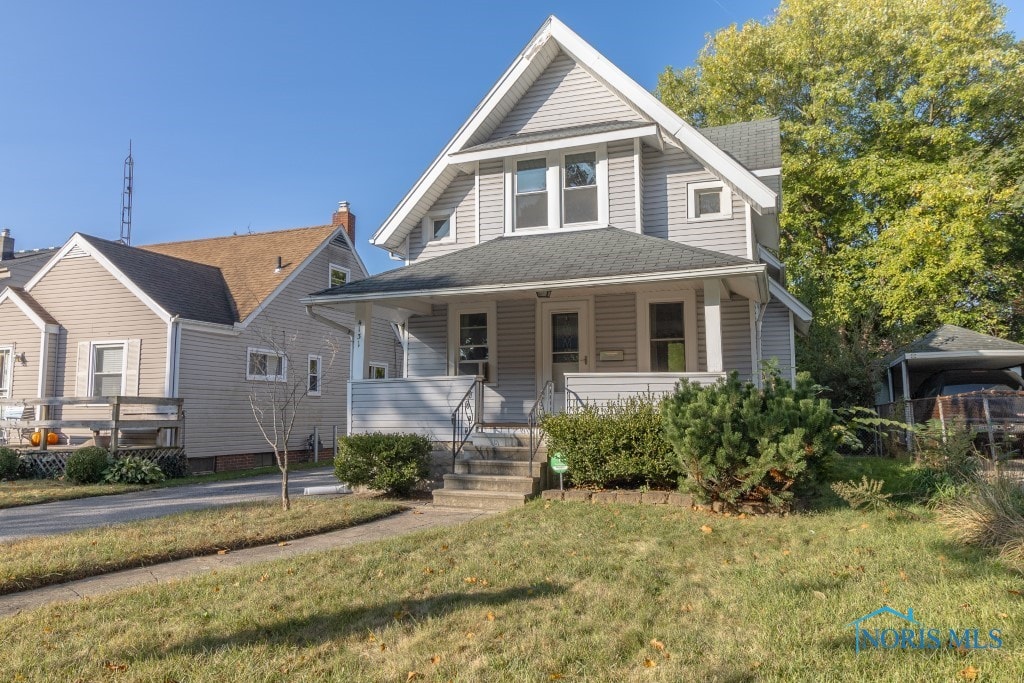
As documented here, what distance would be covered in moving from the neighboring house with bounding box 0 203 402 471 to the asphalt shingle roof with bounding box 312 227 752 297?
151 inches

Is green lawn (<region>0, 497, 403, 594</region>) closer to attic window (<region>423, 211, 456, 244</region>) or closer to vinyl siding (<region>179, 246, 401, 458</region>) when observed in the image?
vinyl siding (<region>179, 246, 401, 458</region>)

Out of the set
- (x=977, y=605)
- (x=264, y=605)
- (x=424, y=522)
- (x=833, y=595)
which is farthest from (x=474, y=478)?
(x=977, y=605)

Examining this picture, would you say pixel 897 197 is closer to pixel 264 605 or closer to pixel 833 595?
pixel 833 595

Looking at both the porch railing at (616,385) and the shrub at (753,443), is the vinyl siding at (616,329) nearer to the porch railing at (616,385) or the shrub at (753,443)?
the porch railing at (616,385)

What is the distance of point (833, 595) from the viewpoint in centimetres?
435

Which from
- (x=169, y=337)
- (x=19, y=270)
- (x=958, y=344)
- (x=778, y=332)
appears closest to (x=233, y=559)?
(x=169, y=337)

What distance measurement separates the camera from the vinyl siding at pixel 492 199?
43.0 feet

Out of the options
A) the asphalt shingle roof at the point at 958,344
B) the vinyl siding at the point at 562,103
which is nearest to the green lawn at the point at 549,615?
the vinyl siding at the point at 562,103

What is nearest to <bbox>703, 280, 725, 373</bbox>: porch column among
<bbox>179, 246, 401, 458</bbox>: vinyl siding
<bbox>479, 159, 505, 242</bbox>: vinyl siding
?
<bbox>479, 159, 505, 242</bbox>: vinyl siding

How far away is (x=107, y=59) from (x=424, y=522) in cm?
1442

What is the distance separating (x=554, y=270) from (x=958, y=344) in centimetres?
1355

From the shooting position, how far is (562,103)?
1302cm

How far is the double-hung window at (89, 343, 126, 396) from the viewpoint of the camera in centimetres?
1641

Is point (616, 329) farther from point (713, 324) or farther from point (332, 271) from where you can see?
point (332, 271)
